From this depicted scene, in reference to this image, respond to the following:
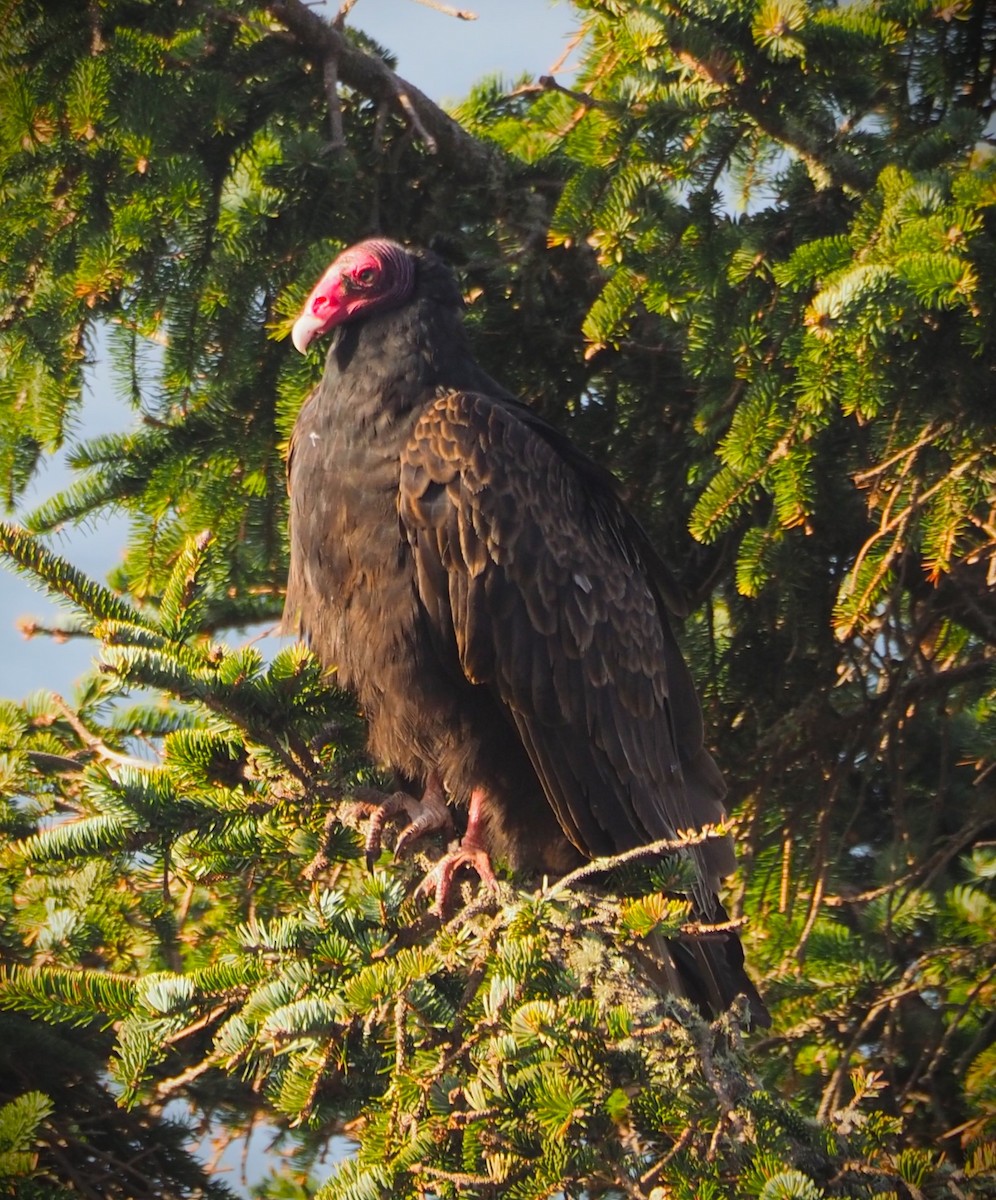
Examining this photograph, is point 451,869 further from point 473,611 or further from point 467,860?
point 473,611

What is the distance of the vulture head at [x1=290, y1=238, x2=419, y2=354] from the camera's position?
3.54 meters

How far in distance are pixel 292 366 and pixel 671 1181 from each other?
2627 mm

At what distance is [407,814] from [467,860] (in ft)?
0.65

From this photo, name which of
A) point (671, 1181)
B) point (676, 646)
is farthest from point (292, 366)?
point (671, 1181)

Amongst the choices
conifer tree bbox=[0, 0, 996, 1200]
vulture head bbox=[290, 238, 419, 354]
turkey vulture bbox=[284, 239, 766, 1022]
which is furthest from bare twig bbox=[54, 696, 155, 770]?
vulture head bbox=[290, 238, 419, 354]

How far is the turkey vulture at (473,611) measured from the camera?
10.6 ft

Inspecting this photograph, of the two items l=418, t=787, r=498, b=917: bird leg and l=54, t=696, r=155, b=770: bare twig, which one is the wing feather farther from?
l=54, t=696, r=155, b=770: bare twig

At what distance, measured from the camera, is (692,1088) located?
2.17 metres

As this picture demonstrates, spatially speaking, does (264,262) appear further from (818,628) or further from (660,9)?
(818,628)

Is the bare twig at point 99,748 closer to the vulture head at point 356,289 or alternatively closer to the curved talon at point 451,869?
the curved talon at point 451,869

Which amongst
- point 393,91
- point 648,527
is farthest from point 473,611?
point 393,91

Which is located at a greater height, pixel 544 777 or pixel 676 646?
pixel 676 646

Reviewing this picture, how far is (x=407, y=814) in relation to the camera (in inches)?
128

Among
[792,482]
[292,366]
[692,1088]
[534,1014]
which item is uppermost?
[292,366]
